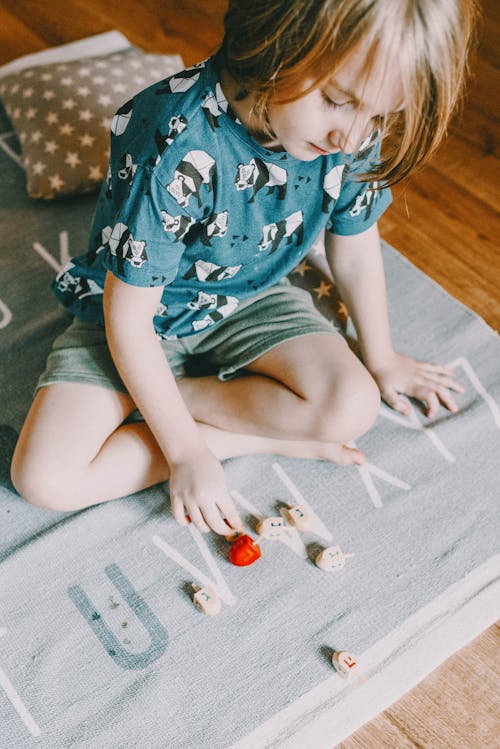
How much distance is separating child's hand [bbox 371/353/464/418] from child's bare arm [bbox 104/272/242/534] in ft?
0.83

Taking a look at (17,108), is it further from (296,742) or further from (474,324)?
(296,742)

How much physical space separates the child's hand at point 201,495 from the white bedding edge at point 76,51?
82cm

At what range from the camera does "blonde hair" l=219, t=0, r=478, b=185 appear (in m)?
0.51

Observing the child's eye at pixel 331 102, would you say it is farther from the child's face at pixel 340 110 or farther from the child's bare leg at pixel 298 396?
the child's bare leg at pixel 298 396

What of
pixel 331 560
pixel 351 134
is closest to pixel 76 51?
pixel 351 134

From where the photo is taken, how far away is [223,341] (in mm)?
833

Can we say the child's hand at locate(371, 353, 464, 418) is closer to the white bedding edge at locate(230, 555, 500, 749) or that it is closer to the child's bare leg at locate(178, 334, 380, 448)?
the child's bare leg at locate(178, 334, 380, 448)

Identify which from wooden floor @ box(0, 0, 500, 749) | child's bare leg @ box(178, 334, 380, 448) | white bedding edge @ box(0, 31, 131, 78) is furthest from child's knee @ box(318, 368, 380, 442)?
white bedding edge @ box(0, 31, 131, 78)

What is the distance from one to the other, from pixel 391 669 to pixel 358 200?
47cm

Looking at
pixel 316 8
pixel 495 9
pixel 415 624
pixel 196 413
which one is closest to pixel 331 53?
pixel 316 8

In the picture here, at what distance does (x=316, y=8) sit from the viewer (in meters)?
0.51

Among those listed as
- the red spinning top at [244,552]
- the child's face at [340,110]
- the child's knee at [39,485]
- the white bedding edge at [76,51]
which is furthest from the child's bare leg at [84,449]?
the white bedding edge at [76,51]

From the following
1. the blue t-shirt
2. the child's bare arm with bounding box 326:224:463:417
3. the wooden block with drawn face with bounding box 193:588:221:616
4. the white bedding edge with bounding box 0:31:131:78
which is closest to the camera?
the blue t-shirt

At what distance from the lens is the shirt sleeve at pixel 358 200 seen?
0.74m
